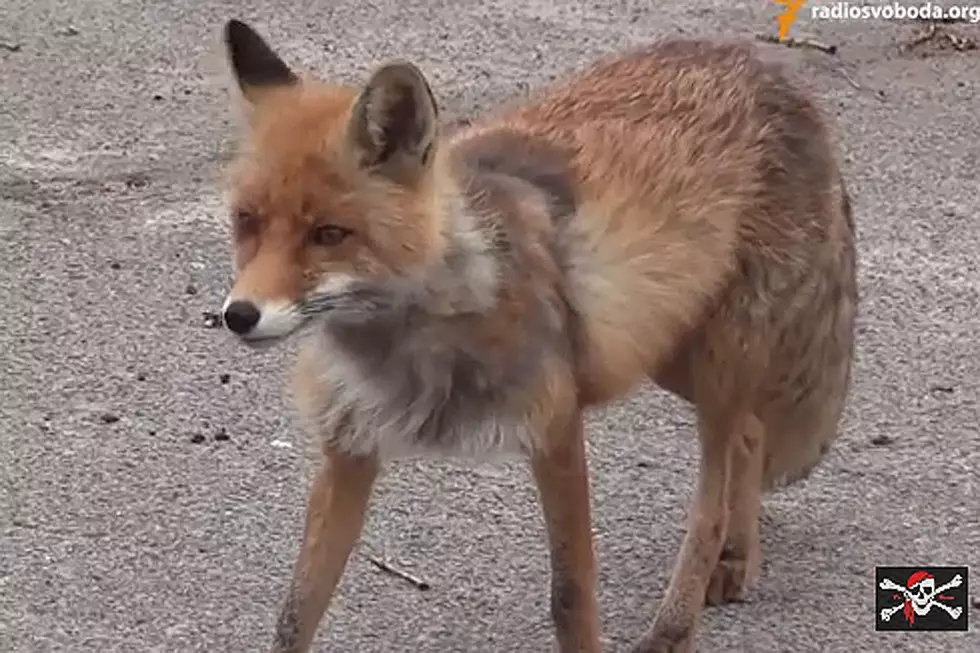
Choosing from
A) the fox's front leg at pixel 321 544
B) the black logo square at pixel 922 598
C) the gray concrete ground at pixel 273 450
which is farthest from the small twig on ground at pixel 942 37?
the fox's front leg at pixel 321 544

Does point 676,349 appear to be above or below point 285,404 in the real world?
above

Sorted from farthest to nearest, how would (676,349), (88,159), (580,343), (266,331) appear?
(88,159), (676,349), (580,343), (266,331)

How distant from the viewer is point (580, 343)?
15.2ft

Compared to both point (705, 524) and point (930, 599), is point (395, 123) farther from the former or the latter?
point (930, 599)

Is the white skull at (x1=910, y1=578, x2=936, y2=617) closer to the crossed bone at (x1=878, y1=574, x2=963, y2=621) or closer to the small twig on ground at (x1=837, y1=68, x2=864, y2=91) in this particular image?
the crossed bone at (x1=878, y1=574, x2=963, y2=621)

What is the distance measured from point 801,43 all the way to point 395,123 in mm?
6188

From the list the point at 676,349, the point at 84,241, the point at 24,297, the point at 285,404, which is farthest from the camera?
the point at 84,241

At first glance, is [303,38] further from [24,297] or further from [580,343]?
[580,343]

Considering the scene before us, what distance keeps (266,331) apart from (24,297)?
3.42 m

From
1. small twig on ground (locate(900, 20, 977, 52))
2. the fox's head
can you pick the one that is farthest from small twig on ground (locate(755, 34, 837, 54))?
the fox's head

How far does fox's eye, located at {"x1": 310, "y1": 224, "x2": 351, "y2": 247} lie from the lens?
4.04 m

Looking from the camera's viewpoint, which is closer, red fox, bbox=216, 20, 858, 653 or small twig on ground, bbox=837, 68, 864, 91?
red fox, bbox=216, 20, 858, 653

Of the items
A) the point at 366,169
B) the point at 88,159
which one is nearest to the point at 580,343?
the point at 366,169

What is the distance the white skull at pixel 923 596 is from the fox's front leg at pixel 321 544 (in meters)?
1.61
